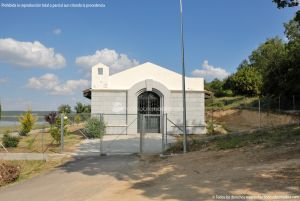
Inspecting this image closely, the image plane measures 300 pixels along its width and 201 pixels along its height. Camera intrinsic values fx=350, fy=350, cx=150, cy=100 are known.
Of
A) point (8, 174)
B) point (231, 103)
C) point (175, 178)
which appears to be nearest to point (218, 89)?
point (231, 103)

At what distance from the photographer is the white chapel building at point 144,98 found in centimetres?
2294

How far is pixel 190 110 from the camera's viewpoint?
77.3 feet

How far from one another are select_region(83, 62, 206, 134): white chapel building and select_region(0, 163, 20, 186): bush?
11.0m

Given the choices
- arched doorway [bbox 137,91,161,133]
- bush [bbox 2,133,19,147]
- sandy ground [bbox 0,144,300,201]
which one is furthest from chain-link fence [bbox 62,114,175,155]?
sandy ground [bbox 0,144,300,201]

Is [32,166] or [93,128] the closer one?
[32,166]

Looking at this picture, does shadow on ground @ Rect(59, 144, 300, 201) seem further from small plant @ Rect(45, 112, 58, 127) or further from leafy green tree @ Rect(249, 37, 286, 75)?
leafy green tree @ Rect(249, 37, 286, 75)

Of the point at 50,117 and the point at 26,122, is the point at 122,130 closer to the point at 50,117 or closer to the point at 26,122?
the point at 50,117

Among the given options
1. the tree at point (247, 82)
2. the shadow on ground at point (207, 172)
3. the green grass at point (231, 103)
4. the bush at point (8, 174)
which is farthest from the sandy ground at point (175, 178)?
the tree at point (247, 82)

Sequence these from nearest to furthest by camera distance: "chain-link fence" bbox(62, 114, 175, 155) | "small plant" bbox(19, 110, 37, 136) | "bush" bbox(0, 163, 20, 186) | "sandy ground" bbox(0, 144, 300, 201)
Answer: "sandy ground" bbox(0, 144, 300, 201) < "bush" bbox(0, 163, 20, 186) < "chain-link fence" bbox(62, 114, 175, 155) < "small plant" bbox(19, 110, 37, 136)

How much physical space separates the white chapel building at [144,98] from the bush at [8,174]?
11.0 meters

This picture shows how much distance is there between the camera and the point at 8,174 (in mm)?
11484

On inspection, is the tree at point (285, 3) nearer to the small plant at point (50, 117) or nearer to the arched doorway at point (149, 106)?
the arched doorway at point (149, 106)

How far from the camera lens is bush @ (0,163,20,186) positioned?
11289 millimetres

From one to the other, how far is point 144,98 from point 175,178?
14772mm
